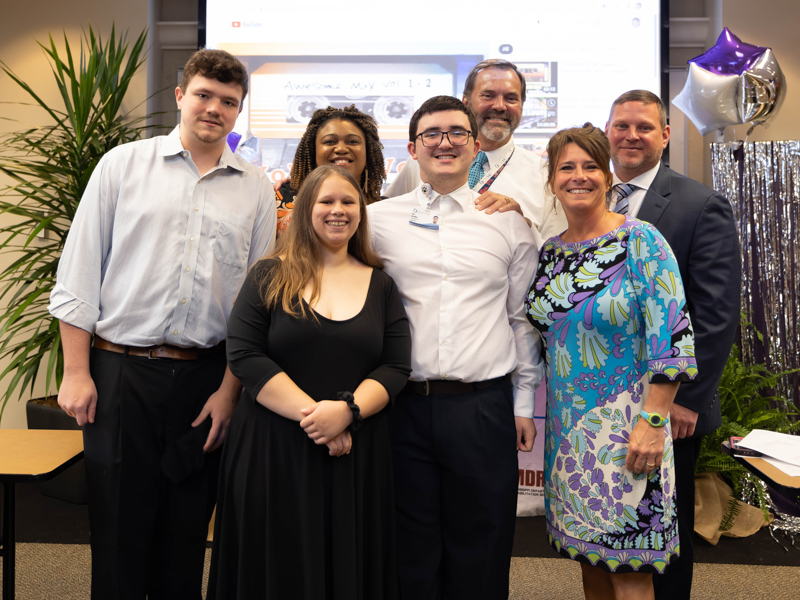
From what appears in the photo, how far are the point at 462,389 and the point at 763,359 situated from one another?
2486 millimetres

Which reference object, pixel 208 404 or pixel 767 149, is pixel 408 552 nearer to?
pixel 208 404

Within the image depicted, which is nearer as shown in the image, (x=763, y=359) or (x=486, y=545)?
(x=486, y=545)

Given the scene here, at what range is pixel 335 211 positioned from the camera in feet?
5.58

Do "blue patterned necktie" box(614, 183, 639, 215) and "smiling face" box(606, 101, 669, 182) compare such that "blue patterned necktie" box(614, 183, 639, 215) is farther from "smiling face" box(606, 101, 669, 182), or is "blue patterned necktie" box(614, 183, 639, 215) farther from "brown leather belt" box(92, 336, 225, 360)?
"brown leather belt" box(92, 336, 225, 360)

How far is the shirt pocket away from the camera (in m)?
1.90

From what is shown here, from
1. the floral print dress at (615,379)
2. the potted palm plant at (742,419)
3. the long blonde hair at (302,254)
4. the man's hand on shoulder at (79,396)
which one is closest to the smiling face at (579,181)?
the floral print dress at (615,379)

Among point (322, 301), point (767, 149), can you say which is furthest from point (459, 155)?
point (767, 149)

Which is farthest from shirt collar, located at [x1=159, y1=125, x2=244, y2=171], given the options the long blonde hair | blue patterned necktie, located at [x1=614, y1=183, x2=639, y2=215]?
blue patterned necktie, located at [x1=614, y1=183, x2=639, y2=215]

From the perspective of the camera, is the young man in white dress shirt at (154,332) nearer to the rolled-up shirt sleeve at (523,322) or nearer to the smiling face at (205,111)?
the smiling face at (205,111)

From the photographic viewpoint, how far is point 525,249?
1.94m

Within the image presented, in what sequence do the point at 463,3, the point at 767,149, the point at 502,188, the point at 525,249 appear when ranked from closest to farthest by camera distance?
the point at 525,249
the point at 502,188
the point at 767,149
the point at 463,3

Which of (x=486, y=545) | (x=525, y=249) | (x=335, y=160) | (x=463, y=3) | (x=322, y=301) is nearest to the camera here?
(x=322, y=301)

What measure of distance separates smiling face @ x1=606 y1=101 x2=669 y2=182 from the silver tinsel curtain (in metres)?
1.58

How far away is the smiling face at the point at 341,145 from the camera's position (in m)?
2.40
